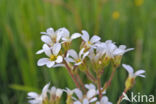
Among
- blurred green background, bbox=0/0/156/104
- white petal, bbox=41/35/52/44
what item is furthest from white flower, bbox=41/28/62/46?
blurred green background, bbox=0/0/156/104

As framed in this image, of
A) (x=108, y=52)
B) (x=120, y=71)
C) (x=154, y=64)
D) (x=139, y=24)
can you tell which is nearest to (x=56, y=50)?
(x=108, y=52)

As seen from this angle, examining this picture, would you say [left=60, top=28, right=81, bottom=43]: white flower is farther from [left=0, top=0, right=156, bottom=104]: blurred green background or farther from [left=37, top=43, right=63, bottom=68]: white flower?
[left=0, top=0, right=156, bottom=104]: blurred green background

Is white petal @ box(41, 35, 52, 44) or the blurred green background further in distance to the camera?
the blurred green background

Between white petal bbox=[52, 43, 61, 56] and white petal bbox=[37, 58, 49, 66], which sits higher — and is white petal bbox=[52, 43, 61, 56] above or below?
above

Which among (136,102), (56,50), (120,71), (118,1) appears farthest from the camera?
(118,1)

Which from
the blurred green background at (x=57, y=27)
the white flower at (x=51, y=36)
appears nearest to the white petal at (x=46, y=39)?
the white flower at (x=51, y=36)

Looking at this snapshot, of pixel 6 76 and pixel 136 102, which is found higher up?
pixel 6 76

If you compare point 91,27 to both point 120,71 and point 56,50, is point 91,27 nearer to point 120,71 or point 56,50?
point 120,71

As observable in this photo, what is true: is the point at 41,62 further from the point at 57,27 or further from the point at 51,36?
the point at 57,27

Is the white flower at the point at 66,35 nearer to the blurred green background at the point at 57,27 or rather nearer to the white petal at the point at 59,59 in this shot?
the white petal at the point at 59,59
